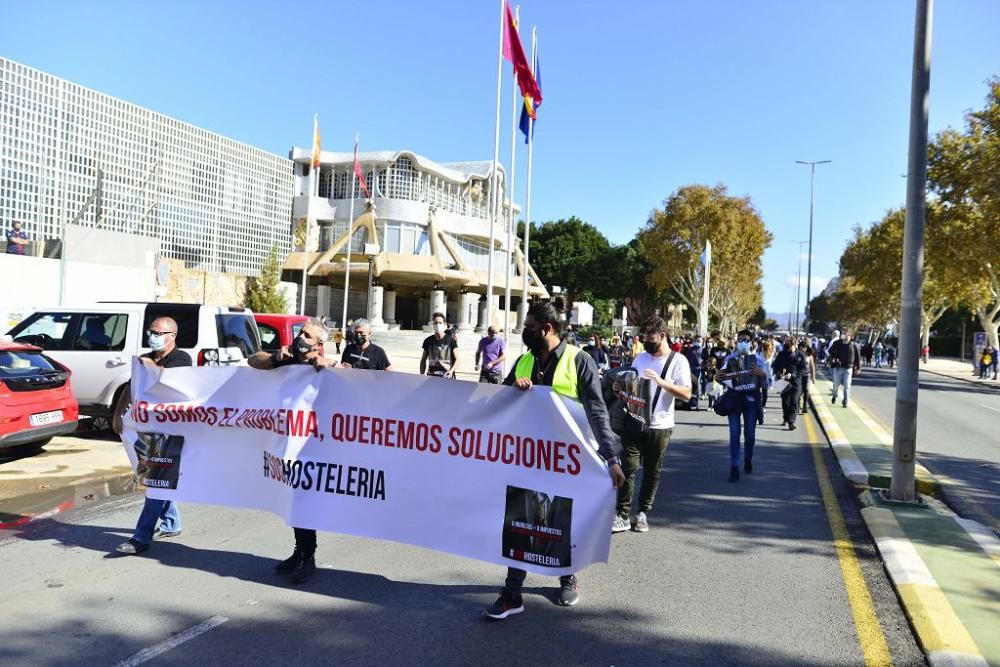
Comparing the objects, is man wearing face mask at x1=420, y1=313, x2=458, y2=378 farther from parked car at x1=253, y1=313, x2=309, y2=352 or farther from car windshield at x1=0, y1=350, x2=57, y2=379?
car windshield at x1=0, y1=350, x2=57, y2=379

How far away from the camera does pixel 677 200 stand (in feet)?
161

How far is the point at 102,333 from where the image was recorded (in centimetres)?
1071

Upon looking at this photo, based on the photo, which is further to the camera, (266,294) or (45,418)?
(266,294)

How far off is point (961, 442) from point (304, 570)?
40.6 ft

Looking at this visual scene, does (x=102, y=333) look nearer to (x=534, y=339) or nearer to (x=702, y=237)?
(x=534, y=339)

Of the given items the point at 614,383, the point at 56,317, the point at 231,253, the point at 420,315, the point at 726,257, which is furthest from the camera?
the point at 420,315

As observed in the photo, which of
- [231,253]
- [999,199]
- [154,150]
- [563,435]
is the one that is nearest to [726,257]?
[999,199]

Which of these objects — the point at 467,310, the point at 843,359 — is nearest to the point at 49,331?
the point at 843,359

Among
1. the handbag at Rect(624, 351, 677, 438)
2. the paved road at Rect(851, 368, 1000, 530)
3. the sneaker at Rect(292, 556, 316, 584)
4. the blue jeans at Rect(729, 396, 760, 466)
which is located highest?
the handbag at Rect(624, 351, 677, 438)

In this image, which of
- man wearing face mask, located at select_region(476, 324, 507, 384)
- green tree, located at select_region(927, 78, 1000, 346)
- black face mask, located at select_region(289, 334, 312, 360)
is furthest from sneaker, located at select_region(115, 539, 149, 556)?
green tree, located at select_region(927, 78, 1000, 346)

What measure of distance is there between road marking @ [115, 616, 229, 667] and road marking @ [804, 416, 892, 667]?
3577mm

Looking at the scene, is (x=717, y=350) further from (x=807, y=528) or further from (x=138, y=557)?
(x=138, y=557)

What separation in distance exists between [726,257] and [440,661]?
4735 centimetres

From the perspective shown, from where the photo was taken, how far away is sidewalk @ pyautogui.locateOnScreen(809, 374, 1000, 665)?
4047 mm
